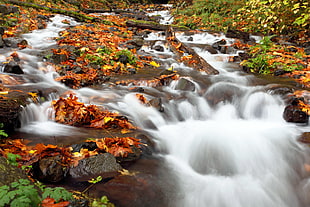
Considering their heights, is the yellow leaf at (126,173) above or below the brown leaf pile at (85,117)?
below

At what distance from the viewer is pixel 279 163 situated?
327 cm

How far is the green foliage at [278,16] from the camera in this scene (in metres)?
9.01

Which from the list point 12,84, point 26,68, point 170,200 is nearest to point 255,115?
point 170,200

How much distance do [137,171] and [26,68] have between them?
15.6ft

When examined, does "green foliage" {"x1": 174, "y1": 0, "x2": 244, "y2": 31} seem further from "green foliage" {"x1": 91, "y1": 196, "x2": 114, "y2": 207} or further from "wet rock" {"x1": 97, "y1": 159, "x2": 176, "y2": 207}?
"green foliage" {"x1": 91, "y1": 196, "x2": 114, "y2": 207}

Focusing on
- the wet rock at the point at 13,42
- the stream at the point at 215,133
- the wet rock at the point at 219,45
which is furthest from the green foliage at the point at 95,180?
the wet rock at the point at 219,45

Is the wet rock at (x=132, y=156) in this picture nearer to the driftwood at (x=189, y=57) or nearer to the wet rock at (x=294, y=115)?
the wet rock at (x=294, y=115)

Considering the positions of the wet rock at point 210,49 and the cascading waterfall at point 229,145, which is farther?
the wet rock at point 210,49

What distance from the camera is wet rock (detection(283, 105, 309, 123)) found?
4.31m

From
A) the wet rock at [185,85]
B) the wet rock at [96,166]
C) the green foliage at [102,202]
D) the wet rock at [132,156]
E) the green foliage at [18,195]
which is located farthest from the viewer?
the wet rock at [185,85]

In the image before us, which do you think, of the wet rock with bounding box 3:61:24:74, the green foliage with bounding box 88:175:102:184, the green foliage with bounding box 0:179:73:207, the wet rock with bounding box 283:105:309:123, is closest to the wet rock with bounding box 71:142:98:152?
the green foliage with bounding box 88:175:102:184

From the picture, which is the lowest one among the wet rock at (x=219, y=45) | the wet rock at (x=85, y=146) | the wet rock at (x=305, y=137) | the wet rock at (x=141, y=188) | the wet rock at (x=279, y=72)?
the wet rock at (x=141, y=188)

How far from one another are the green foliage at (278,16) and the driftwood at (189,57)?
446 centimetres

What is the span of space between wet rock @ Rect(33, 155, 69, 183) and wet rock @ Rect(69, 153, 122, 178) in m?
0.15
